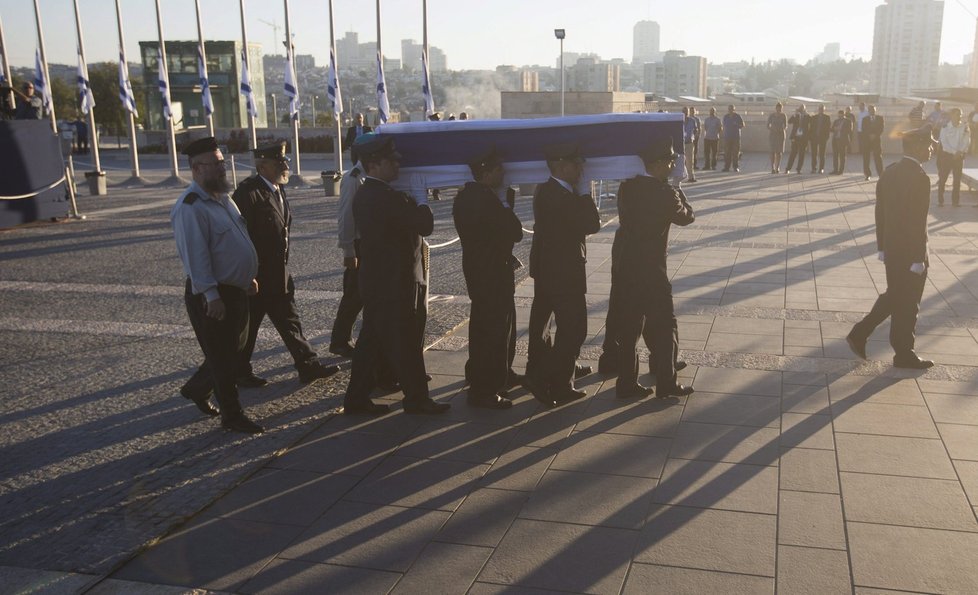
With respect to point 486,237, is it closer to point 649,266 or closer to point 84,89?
point 649,266

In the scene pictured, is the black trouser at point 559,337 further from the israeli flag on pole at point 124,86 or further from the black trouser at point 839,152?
the israeli flag on pole at point 124,86

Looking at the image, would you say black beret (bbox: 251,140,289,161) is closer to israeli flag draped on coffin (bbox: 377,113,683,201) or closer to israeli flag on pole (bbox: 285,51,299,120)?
israeli flag draped on coffin (bbox: 377,113,683,201)

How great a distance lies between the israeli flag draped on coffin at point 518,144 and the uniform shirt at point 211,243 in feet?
4.03

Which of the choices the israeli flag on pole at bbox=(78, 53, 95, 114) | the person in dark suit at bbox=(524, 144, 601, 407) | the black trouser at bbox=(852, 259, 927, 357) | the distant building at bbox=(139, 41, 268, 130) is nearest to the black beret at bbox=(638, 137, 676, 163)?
the person in dark suit at bbox=(524, 144, 601, 407)

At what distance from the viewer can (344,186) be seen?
707cm

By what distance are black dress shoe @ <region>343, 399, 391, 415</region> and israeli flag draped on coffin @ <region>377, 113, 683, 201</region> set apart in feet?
5.06

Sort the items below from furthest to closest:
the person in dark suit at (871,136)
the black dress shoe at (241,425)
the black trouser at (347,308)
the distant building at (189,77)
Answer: the distant building at (189,77)
the person in dark suit at (871,136)
the black trouser at (347,308)
the black dress shoe at (241,425)

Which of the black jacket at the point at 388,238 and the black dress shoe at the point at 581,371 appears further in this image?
the black dress shoe at the point at 581,371

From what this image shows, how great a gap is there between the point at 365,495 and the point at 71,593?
152cm

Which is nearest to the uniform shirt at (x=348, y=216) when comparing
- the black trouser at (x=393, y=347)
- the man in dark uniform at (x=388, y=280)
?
the man in dark uniform at (x=388, y=280)

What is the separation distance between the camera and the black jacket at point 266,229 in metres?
6.38

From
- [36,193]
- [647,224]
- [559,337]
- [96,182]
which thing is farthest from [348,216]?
[96,182]

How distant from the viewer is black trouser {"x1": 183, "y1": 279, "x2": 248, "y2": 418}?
5531 millimetres

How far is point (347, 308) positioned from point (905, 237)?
4.49m
